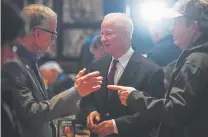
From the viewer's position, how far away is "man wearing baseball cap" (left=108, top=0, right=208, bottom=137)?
7.98ft

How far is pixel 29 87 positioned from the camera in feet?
8.61

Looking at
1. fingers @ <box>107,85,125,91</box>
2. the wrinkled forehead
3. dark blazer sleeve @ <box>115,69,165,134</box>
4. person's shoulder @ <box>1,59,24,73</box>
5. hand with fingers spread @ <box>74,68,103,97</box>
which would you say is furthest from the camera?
the wrinkled forehead

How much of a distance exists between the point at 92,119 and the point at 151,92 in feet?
1.28

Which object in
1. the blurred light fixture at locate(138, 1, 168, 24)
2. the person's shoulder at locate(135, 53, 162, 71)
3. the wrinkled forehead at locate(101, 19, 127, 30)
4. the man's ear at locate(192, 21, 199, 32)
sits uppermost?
the man's ear at locate(192, 21, 199, 32)

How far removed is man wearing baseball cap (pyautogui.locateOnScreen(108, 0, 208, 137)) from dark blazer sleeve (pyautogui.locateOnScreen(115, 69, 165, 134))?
0.11m

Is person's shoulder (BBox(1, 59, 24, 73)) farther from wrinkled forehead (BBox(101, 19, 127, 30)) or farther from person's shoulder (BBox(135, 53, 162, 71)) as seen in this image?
person's shoulder (BBox(135, 53, 162, 71))

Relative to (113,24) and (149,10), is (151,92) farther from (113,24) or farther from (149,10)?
(149,10)

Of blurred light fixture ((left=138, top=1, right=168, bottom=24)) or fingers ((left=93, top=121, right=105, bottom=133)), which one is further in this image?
blurred light fixture ((left=138, top=1, right=168, bottom=24))

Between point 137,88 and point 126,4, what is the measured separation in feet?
9.49

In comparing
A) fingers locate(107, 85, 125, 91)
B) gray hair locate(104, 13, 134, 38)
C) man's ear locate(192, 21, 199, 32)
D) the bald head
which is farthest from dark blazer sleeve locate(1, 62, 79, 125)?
man's ear locate(192, 21, 199, 32)

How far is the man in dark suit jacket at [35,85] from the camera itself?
2.51 m

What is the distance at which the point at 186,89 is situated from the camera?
243 cm

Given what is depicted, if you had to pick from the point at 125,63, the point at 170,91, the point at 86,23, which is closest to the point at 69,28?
the point at 86,23

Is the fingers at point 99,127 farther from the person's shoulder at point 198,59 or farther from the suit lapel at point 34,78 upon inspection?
the person's shoulder at point 198,59
